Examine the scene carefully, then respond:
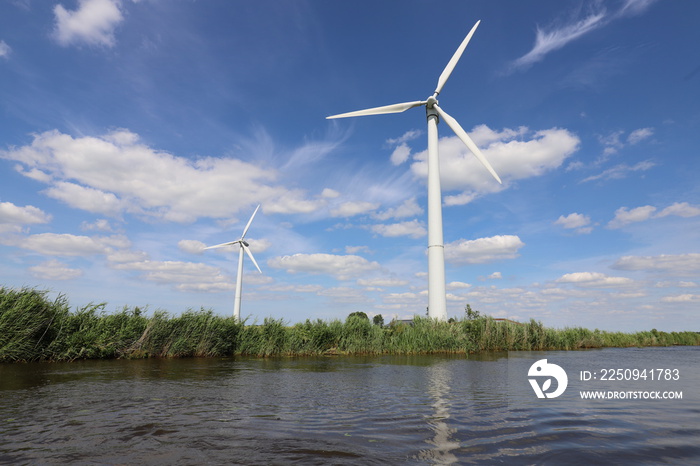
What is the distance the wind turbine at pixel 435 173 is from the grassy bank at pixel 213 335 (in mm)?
2488

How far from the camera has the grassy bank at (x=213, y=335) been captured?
18281mm

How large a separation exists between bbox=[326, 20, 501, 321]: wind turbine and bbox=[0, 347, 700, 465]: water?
18392 millimetres

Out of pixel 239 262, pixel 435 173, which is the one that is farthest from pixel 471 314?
pixel 239 262

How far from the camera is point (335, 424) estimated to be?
5.98 meters

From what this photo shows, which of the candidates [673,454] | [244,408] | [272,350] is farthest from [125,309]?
[673,454]

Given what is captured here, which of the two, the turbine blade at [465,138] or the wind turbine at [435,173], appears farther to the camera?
the turbine blade at [465,138]

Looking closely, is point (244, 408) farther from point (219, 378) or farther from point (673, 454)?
point (673, 454)

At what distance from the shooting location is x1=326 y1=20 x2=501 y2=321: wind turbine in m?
29.1

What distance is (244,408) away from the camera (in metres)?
7.31

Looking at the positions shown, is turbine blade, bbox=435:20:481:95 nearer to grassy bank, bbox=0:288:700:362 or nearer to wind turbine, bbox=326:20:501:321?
wind turbine, bbox=326:20:501:321

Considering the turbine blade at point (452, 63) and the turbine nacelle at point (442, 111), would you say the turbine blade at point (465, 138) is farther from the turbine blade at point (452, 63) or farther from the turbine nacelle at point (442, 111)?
the turbine blade at point (452, 63)

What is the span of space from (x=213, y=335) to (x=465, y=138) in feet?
81.3

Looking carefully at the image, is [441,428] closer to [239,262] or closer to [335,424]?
[335,424]

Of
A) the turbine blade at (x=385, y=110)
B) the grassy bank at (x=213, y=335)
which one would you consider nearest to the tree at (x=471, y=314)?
the grassy bank at (x=213, y=335)
